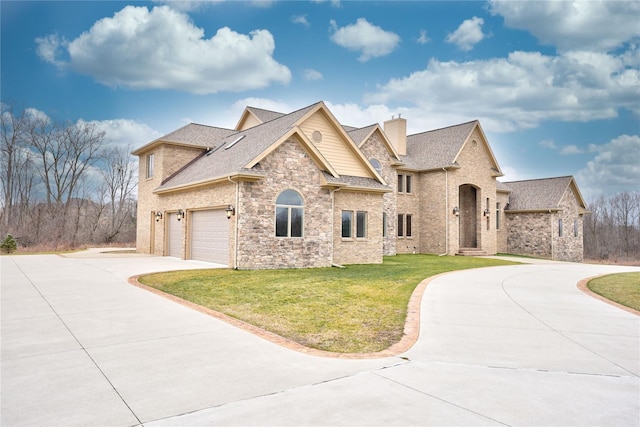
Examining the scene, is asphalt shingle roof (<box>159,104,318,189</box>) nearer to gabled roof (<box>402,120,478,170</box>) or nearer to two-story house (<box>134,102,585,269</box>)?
two-story house (<box>134,102,585,269</box>)

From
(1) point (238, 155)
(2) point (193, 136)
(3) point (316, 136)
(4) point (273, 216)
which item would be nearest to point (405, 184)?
(3) point (316, 136)

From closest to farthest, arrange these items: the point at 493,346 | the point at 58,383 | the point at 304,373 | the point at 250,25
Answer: the point at 58,383
the point at 304,373
the point at 493,346
the point at 250,25

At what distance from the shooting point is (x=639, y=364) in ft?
18.4

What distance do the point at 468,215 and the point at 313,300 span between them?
23.4 metres

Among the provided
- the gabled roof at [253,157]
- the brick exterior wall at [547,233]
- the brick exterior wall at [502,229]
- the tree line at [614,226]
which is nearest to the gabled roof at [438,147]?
the brick exterior wall at [502,229]

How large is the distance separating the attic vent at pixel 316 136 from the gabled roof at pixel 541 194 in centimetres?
2075

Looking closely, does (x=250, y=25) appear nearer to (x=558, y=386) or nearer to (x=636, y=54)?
(x=636, y=54)

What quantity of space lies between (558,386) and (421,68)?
22353 mm

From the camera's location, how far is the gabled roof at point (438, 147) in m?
27.8

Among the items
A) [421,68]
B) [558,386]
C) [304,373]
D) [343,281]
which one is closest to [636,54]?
[421,68]

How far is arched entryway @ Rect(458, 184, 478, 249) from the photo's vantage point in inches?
1173

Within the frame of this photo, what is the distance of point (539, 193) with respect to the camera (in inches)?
1296

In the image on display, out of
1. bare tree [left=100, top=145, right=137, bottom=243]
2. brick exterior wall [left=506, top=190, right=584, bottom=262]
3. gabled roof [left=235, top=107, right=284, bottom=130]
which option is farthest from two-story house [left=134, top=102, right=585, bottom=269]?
bare tree [left=100, top=145, right=137, bottom=243]

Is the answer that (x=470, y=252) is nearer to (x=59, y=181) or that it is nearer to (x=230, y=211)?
(x=230, y=211)
